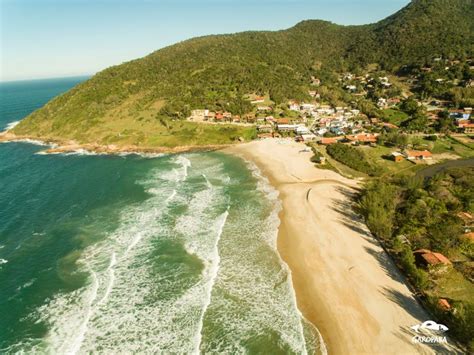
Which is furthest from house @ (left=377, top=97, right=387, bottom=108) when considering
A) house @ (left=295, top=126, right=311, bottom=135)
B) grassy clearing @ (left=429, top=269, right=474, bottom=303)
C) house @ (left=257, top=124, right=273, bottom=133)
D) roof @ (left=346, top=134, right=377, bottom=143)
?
grassy clearing @ (left=429, top=269, right=474, bottom=303)

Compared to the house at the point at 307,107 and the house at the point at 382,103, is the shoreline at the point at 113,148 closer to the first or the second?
the house at the point at 307,107

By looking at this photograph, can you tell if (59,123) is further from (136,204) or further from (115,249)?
(115,249)

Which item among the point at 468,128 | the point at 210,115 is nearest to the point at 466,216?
the point at 468,128

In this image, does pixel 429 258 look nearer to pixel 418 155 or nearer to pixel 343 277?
pixel 343 277

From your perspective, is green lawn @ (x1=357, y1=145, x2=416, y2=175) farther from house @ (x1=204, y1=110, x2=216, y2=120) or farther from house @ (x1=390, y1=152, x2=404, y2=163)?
house @ (x1=204, y1=110, x2=216, y2=120)

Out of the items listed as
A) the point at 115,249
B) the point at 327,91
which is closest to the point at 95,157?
the point at 115,249

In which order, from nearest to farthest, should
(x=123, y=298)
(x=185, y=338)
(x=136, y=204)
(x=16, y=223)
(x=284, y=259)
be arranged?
(x=185, y=338) < (x=123, y=298) < (x=284, y=259) < (x=16, y=223) < (x=136, y=204)
